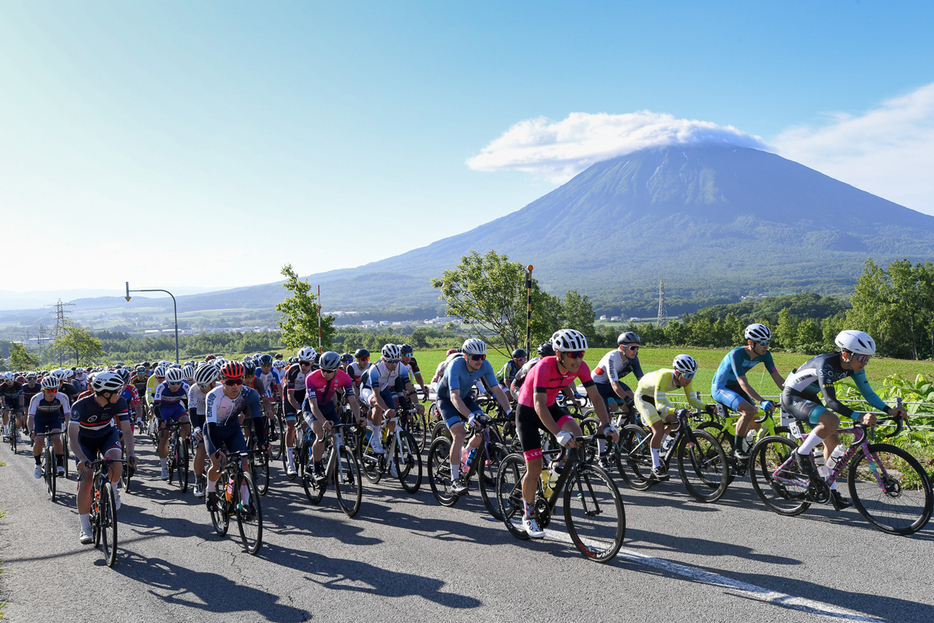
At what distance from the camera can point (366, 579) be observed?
222 inches

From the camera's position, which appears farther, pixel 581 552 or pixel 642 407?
pixel 642 407

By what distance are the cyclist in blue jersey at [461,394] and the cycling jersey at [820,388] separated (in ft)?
10.9

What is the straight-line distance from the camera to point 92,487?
7.00 m

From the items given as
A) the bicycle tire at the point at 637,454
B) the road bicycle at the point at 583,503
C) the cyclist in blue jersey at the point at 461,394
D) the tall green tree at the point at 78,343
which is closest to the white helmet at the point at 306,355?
the cyclist in blue jersey at the point at 461,394

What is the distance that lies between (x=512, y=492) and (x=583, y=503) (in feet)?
3.32

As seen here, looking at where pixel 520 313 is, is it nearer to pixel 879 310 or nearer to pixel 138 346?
pixel 879 310

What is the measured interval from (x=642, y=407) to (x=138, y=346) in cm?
15029

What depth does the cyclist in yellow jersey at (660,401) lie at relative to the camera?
26.6 feet

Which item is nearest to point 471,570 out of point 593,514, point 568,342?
point 593,514

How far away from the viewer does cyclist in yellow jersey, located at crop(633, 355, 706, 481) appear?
26.6 feet

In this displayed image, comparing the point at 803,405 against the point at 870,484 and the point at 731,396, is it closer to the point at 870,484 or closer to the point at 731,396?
the point at 870,484

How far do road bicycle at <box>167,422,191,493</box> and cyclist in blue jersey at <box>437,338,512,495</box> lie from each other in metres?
4.74

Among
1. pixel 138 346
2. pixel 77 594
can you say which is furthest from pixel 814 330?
pixel 138 346

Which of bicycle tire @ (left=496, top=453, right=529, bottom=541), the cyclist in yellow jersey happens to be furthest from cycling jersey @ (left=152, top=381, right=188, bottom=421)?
the cyclist in yellow jersey
